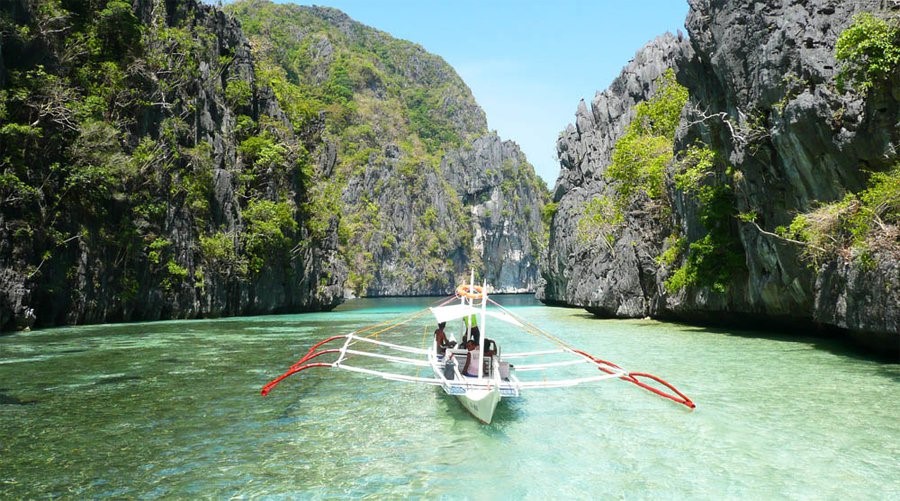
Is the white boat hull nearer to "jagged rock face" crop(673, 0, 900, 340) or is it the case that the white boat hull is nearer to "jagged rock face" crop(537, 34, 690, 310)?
"jagged rock face" crop(673, 0, 900, 340)

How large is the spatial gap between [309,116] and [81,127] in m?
31.3

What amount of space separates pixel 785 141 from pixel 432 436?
50.2 feet

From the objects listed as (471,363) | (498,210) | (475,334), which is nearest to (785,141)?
(475,334)

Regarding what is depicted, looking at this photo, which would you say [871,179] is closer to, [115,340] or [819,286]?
[819,286]

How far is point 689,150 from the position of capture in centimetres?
2830

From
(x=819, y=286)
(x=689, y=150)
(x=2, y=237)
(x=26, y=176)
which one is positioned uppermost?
(x=689, y=150)

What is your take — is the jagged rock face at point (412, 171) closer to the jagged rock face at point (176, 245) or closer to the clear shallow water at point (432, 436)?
the jagged rock face at point (176, 245)

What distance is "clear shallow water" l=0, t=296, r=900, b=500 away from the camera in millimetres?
7480

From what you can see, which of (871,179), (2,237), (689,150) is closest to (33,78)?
(2,237)

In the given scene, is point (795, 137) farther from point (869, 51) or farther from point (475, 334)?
point (475, 334)

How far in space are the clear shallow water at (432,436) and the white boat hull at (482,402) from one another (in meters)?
0.28

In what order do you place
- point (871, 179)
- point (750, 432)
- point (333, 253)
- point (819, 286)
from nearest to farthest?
point (750, 432)
point (871, 179)
point (819, 286)
point (333, 253)

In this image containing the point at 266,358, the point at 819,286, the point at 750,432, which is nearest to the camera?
the point at 750,432

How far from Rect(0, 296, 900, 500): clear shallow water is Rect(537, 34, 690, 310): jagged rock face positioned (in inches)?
824
